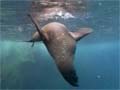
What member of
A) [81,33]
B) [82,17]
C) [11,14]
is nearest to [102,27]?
[82,17]

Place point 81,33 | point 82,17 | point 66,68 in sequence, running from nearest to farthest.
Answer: point 66,68 < point 81,33 < point 82,17

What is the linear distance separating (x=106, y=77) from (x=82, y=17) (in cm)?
3326

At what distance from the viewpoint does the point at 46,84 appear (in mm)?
47719

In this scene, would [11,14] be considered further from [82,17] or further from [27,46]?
[27,46]

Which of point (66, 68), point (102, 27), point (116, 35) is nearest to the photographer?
point (66, 68)

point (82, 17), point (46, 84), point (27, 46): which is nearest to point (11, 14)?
A: point (82, 17)

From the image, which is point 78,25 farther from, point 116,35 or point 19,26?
point 116,35

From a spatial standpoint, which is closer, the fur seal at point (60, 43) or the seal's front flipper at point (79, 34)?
the fur seal at point (60, 43)

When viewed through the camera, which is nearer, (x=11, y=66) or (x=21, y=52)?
(x=11, y=66)

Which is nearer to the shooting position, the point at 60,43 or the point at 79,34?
the point at 60,43

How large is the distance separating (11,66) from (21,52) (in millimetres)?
2936

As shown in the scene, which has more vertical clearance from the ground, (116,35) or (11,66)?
(116,35)

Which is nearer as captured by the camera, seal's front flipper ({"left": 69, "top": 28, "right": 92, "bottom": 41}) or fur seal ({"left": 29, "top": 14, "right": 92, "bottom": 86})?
fur seal ({"left": 29, "top": 14, "right": 92, "bottom": 86})

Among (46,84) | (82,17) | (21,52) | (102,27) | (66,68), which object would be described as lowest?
(46,84)
